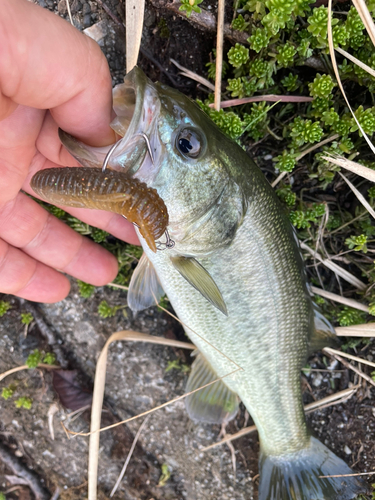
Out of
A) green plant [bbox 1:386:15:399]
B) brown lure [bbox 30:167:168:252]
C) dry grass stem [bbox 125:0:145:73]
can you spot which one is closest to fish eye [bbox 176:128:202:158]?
brown lure [bbox 30:167:168:252]

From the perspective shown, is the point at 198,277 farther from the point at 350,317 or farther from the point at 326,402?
the point at 326,402

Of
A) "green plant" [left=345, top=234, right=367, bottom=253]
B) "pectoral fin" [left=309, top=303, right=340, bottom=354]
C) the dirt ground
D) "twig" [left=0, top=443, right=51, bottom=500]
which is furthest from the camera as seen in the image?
"twig" [left=0, top=443, right=51, bottom=500]

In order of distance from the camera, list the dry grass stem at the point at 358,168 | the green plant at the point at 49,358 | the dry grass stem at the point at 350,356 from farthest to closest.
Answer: the green plant at the point at 49,358, the dry grass stem at the point at 350,356, the dry grass stem at the point at 358,168

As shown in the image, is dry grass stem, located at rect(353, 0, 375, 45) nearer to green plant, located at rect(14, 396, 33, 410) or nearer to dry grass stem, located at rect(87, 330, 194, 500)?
dry grass stem, located at rect(87, 330, 194, 500)

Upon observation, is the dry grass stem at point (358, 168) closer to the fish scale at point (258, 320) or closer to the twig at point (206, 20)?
the fish scale at point (258, 320)

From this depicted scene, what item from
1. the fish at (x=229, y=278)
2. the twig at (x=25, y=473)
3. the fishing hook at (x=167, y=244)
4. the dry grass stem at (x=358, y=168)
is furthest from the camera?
the twig at (x=25, y=473)

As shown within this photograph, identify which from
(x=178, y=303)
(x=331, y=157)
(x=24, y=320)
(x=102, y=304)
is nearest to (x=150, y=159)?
(x=178, y=303)

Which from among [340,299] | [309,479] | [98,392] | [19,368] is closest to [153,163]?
[340,299]

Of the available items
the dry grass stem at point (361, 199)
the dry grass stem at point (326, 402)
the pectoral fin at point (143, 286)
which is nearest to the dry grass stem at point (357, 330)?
the dry grass stem at point (326, 402)
